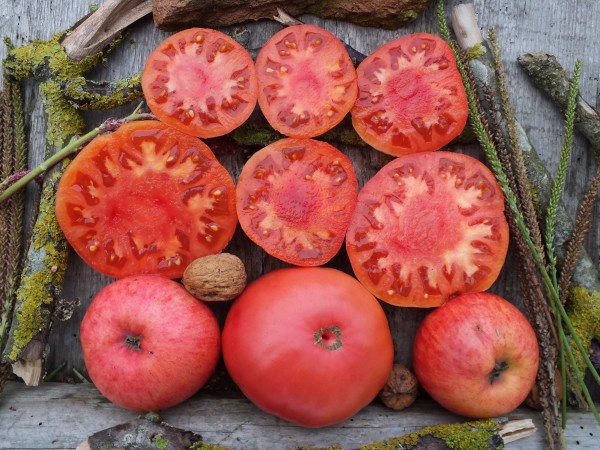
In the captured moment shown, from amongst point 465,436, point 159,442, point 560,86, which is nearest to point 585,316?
point 465,436

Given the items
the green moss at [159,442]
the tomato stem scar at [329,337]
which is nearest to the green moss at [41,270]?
the green moss at [159,442]

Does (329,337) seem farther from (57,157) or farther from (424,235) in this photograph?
(57,157)

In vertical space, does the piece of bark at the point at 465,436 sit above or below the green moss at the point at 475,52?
below

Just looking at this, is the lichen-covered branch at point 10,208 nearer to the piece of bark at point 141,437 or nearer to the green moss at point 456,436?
the piece of bark at point 141,437

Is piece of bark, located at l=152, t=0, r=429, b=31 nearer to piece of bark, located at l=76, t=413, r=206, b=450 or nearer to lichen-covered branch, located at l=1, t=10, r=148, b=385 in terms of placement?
lichen-covered branch, located at l=1, t=10, r=148, b=385

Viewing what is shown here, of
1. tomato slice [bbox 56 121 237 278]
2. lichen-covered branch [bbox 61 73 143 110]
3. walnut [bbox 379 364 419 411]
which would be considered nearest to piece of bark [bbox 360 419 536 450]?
walnut [bbox 379 364 419 411]
